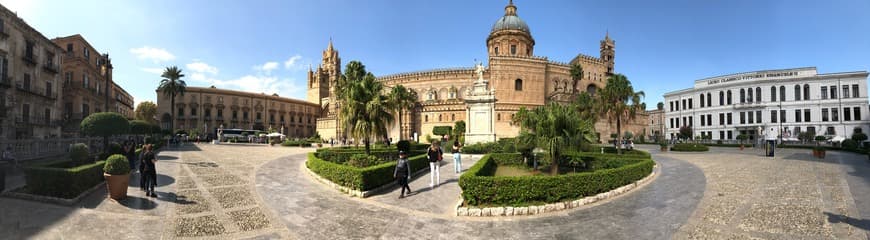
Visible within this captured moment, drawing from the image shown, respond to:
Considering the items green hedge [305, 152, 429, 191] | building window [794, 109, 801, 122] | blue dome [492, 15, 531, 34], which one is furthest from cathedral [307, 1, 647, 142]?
green hedge [305, 152, 429, 191]

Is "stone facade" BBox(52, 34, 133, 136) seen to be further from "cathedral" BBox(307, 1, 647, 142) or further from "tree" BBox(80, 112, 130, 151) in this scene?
"cathedral" BBox(307, 1, 647, 142)

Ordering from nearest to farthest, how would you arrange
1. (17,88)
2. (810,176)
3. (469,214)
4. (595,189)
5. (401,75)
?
1. (469,214)
2. (595,189)
3. (810,176)
4. (17,88)
5. (401,75)

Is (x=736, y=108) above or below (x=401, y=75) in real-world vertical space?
below

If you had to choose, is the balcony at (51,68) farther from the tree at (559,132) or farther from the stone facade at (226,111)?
the tree at (559,132)

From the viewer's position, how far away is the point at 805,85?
157ft

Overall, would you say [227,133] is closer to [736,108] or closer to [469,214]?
[469,214]

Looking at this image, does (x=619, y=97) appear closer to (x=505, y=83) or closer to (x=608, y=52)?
(x=505, y=83)

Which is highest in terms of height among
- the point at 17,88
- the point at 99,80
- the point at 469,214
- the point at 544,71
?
the point at 544,71

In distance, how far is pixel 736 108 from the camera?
52.0 meters

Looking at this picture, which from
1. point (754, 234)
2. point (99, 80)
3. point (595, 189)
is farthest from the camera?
point (99, 80)

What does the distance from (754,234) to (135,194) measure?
1641 cm

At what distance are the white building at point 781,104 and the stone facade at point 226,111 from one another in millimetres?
82131

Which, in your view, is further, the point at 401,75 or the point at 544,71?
the point at 401,75

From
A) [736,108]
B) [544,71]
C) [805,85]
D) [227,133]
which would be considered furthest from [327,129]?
[805,85]
